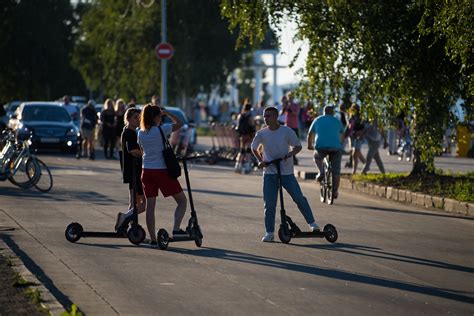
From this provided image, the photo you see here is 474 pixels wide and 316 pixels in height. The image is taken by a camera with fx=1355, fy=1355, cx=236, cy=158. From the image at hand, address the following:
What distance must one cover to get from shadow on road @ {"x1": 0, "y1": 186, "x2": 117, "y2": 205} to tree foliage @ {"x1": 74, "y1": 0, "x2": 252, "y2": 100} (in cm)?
4361

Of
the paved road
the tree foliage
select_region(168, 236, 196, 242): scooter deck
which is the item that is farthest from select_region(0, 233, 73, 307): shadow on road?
the tree foliage

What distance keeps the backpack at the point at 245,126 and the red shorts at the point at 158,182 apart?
1760 cm

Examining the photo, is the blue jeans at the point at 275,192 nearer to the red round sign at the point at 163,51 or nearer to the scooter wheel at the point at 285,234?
the scooter wheel at the point at 285,234

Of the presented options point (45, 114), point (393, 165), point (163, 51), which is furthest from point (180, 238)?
point (163, 51)

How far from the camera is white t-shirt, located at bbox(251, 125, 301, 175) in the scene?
51.1ft

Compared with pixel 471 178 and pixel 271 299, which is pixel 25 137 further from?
pixel 271 299

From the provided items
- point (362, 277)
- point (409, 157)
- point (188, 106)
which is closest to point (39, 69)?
point (188, 106)

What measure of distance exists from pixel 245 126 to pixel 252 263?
19.2 m

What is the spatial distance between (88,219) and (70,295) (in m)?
7.26

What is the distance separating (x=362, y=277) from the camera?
12141mm

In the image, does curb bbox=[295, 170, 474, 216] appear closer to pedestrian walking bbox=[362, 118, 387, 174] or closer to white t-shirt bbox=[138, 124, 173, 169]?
pedestrian walking bbox=[362, 118, 387, 174]

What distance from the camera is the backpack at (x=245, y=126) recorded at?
32062mm

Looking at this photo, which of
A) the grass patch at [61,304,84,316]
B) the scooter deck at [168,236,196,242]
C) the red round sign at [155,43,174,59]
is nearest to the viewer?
the grass patch at [61,304,84,316]

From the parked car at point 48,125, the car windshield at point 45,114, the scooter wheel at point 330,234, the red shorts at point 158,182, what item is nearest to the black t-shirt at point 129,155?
the red shorts at point 158,182
